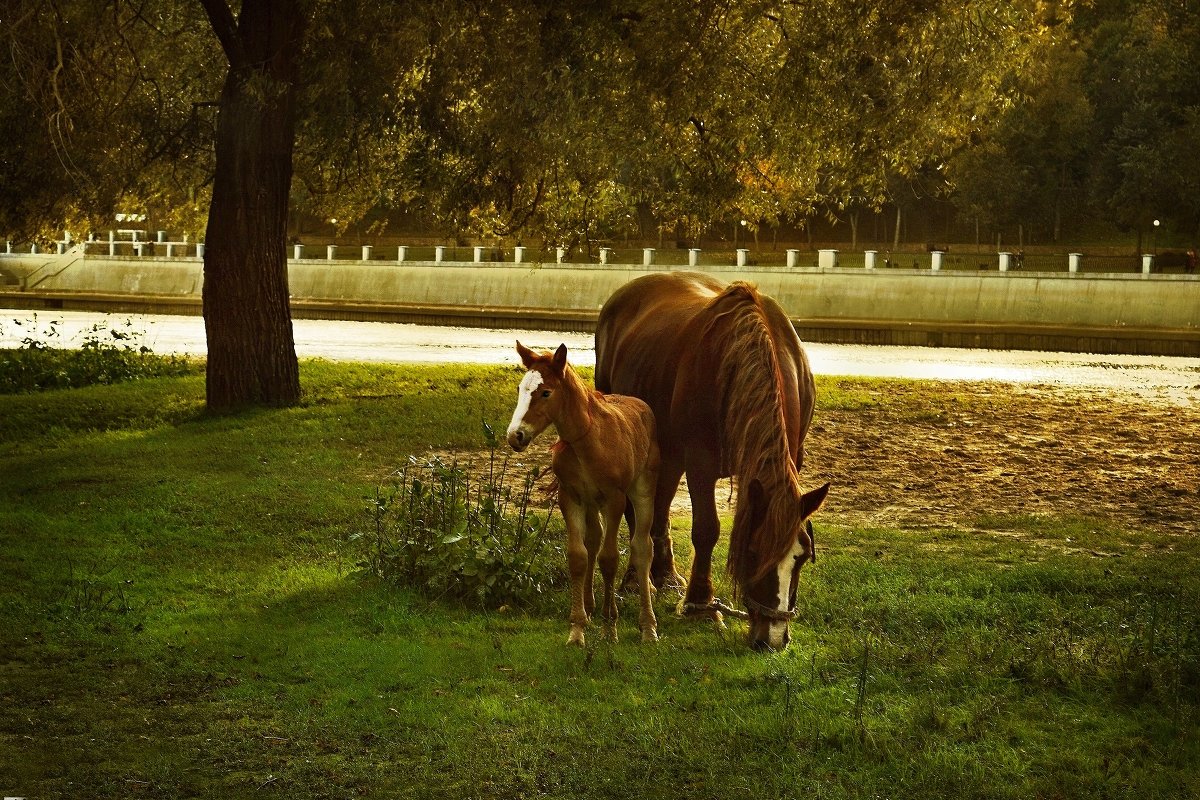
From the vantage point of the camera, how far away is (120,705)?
6844 millimetres

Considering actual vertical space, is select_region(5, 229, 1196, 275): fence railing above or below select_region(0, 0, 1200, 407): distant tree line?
below

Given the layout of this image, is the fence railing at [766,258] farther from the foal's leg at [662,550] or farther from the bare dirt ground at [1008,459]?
the foal's leg at [662,550]

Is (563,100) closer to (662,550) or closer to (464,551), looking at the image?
(662,550)

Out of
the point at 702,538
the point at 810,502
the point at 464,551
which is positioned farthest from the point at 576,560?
the point at 464,551

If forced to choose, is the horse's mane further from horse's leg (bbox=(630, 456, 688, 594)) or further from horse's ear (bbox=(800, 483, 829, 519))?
horse's leg (bbox=(630, 456, 688, 594))

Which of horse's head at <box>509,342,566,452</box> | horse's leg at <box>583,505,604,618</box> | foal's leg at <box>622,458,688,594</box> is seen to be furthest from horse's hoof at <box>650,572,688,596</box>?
horse's head at <box>509,342,566,452</box>

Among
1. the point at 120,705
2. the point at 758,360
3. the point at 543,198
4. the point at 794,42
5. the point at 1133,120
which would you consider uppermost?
the point at 1133,120

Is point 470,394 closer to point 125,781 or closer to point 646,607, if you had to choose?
point 646,607

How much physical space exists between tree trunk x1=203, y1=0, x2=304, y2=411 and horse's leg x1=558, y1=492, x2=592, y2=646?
35.2 ft

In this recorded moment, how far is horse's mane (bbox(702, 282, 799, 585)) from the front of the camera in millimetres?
6867

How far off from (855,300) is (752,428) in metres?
42.6

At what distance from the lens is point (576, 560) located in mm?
7578

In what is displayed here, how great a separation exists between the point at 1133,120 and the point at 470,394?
150 feet

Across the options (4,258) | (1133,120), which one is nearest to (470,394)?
(1133,120)
